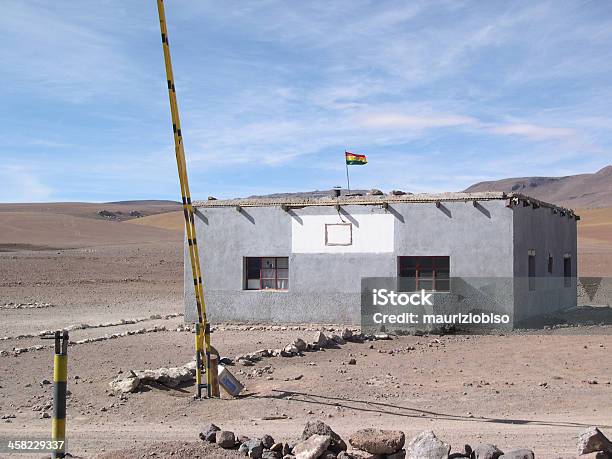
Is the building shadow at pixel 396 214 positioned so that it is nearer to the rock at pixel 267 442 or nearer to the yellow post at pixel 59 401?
the rock at pixel 267 442

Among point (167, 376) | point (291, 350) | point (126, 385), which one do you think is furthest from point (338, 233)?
point (126, 385)

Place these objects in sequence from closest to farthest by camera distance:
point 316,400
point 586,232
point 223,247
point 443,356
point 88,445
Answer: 1. point 88,445
2. point 316,400
3. point 443,356
4. point 223,247
5. point 586,232

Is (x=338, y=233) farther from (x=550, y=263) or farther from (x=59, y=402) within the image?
(x=59, y=402)

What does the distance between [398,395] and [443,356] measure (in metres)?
3.96

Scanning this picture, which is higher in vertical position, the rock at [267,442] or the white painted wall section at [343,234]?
the white painted wall section at [343,234]

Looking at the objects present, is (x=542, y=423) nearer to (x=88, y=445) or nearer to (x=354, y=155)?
(x=88, y=445)

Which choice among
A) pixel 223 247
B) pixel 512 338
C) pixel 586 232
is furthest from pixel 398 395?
pixel 586 232

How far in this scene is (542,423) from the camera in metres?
9.36

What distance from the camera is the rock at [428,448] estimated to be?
22.2ft

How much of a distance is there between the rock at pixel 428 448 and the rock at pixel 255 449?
1.37 m

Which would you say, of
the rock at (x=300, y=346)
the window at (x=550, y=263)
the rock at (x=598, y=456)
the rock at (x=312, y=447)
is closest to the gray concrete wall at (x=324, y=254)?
the window at (x=550, y=263)

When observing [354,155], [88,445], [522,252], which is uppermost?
[354,155]

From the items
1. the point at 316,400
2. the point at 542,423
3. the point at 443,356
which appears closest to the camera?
the point at 542,423

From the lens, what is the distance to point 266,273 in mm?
22141
